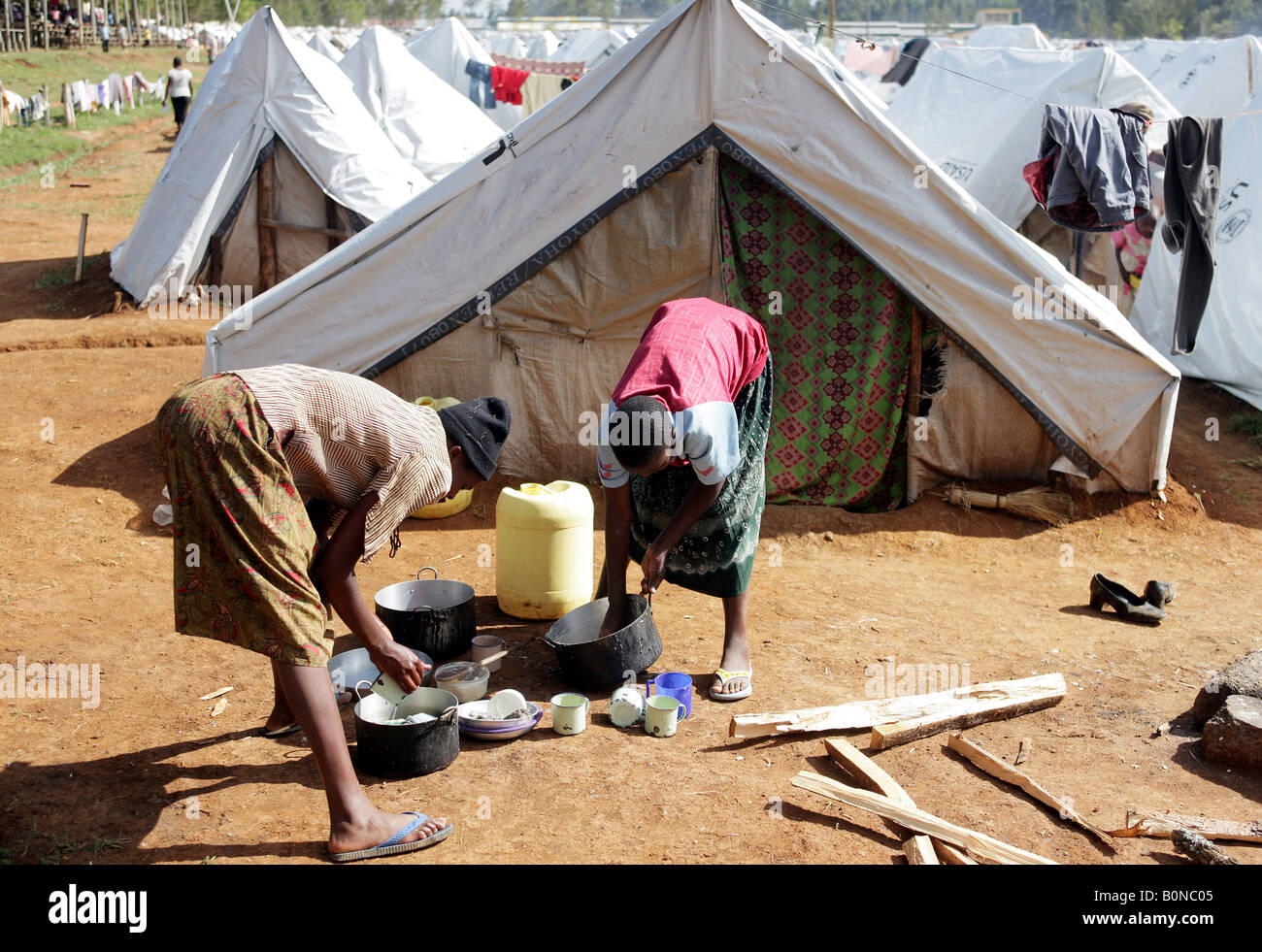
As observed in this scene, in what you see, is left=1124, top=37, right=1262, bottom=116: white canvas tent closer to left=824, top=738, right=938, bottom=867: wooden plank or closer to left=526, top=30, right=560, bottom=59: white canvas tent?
left=824, top=738, right=938, bottom=867: wooden plank

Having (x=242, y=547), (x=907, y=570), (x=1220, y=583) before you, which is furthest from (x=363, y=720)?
(x=1220, y=583)

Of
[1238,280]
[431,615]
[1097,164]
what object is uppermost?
[1097,164]

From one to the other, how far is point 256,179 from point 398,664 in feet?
25.4

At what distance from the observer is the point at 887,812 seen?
319 centimetres

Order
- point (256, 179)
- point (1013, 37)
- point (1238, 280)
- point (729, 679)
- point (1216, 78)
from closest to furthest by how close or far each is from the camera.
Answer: point (729, 679), point (1238, 280), point (256, 179), point (1216, 78), point (1013, 37)

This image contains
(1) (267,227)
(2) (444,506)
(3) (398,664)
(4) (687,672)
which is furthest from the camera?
(1) (267,227)

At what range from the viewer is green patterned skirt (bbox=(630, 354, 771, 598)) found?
392cm

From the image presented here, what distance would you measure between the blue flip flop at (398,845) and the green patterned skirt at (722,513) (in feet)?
4.67

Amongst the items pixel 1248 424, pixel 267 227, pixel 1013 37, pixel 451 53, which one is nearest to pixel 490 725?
pixel 1248 424

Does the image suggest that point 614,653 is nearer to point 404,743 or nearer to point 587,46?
point 404,743

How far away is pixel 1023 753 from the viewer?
12.1 feet

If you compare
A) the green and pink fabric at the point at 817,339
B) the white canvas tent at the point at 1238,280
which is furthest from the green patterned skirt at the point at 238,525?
the white canvas tent at the point at 1238,280

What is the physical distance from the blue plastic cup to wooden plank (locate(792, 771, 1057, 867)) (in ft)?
1.93

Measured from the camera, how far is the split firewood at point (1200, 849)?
2.96 meters
